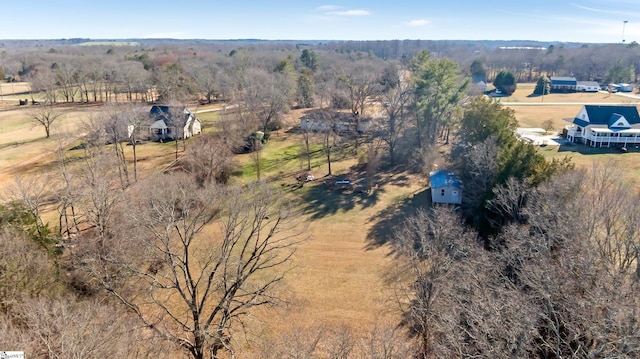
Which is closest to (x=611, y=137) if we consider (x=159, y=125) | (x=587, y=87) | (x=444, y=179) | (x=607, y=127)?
(x=607, y=127)

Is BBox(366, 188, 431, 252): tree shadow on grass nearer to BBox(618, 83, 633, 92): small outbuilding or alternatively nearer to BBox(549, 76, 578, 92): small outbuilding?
BBox(549, 76, 578, 92): small outbuilding

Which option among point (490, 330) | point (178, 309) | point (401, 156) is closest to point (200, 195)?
point (178, 309)

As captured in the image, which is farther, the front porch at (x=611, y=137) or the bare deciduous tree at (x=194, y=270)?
the front porch at (x=611, y=137)

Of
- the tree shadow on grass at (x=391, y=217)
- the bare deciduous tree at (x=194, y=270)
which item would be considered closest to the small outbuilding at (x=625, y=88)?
the tree shadow on grass at (x=391, y=217)

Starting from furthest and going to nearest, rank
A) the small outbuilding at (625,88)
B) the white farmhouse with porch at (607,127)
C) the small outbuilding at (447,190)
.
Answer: the small outbuilding at (625,88) → the white farmhouse with porch at (607,127) → the small outbuilding at (447,190)

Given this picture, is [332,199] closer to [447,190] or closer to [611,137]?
[447,190]

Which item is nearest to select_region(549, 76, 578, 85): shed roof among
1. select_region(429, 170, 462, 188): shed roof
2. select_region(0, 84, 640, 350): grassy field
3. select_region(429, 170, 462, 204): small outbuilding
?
select_region(0, 84, 640, 350): grassy field

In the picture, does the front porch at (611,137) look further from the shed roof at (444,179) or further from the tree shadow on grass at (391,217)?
the tree shadow on grass at (391,217)
